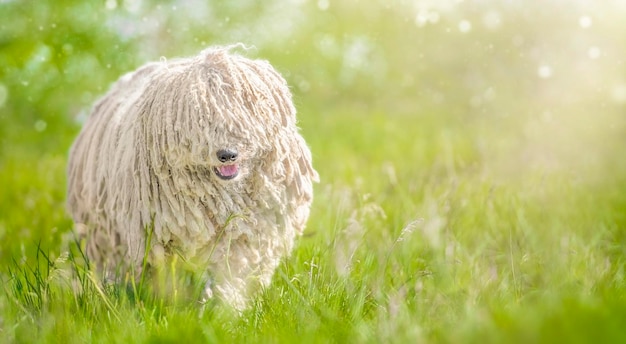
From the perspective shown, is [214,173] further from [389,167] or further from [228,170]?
[389,167]

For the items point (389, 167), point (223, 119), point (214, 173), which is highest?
point (223, 119)

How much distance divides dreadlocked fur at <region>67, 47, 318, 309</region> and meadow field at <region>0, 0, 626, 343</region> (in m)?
0.17

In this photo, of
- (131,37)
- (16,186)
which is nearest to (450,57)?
(131,37)

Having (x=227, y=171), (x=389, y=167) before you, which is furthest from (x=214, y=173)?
(x=389, y=167)

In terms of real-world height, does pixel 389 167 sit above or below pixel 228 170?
below

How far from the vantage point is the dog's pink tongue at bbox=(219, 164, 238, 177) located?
9.15 feet

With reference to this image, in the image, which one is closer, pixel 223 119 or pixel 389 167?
pixel 223 119

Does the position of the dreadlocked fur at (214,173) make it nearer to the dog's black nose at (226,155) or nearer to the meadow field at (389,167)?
the dog's black nose at (226,155)

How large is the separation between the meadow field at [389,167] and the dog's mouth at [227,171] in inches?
19.5

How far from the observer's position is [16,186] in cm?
532

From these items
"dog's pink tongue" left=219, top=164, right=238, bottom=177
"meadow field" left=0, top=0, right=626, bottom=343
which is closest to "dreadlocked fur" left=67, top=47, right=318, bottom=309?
"dog's pink tongue" left=219, top=164, right=238, bottom=177

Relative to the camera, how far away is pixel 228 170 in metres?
2.79

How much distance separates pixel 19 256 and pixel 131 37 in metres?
3.27

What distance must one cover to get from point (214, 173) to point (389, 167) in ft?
6.40
